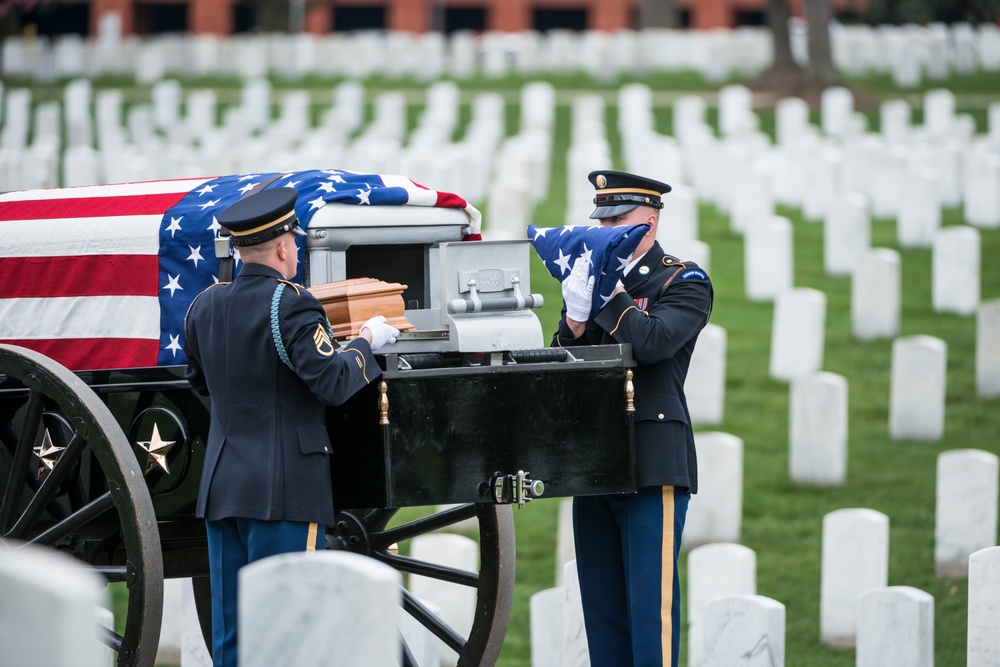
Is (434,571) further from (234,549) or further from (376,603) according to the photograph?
(376,603)

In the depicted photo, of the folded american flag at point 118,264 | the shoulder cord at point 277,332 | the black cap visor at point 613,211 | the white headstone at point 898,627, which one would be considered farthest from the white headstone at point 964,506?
the shoulder cord at point 277,332

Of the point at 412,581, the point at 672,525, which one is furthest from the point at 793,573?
the point at 672,525

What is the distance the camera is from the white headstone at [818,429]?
7.35 metres

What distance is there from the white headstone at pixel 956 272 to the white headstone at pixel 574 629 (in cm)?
672

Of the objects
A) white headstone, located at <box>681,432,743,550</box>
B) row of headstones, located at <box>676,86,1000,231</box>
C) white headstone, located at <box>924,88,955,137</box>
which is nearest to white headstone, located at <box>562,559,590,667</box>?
white headstone, located at <box>681,432,743,550</box>

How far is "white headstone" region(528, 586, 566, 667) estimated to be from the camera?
493 centimetres

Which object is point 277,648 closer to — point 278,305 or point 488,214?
point 278,305

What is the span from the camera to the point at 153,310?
4.20m

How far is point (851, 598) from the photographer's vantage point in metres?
5.70

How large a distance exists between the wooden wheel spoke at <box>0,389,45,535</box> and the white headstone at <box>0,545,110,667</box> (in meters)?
1.79

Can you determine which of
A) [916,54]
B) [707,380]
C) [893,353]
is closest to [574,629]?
[707,380]

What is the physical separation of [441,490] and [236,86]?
67.7ft

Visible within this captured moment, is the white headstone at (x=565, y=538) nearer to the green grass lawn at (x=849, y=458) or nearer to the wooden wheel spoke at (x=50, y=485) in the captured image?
the green grass lawn at (x=849, y=458)

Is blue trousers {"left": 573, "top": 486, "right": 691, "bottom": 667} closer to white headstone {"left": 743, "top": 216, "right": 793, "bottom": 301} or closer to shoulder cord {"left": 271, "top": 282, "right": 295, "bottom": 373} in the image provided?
shoulder cord {"left": 271, "top": 282, "right": 295, "bottom": 373}
